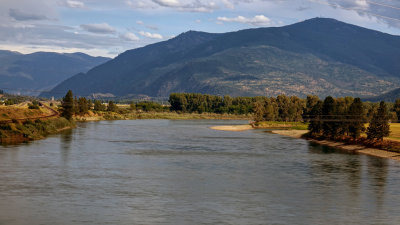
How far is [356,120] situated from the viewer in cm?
10675

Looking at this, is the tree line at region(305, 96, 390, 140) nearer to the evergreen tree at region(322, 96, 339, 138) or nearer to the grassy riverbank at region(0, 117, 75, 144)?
the evergreen tree at region(322, 96, 339, 138)

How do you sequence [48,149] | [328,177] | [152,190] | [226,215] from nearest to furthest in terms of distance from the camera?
[226,215] < [152,190] < [328,177] < [48,149]

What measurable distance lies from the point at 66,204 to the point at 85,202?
171cm

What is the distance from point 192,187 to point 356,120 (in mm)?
61756

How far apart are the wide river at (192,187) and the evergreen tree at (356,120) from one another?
61.5 feet

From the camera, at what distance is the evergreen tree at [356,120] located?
106438 millimetres

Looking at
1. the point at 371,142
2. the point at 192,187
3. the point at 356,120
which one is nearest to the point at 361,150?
the point at 371,142

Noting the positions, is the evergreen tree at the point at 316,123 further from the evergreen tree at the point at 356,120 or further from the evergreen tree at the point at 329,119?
the evergreen tree at the point at 356,120

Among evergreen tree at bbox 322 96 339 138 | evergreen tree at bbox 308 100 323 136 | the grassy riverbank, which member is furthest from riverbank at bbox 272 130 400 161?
the grassy riverbank

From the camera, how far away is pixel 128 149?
307 ft

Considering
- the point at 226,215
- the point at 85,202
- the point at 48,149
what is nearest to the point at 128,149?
the point at 48,149

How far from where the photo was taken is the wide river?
4228cm

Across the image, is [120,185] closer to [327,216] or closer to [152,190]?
[152,190]

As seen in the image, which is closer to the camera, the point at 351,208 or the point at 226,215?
the point at 226,215
